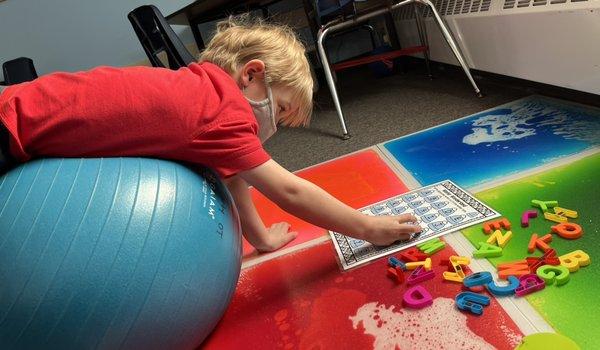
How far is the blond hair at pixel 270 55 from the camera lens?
88 centimetres

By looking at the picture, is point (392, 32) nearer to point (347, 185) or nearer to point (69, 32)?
point (347, 185)

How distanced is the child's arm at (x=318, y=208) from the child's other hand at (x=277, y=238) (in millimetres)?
244

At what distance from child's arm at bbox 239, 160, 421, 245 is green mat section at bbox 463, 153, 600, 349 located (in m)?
0.15

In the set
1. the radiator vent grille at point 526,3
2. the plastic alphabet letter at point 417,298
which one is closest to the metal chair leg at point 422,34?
the radiator vent grille at point 526,3

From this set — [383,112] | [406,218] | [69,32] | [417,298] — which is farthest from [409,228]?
[69,32]

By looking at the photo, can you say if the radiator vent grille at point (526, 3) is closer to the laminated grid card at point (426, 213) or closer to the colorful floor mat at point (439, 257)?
the colorful floor mat at point (439, 257)

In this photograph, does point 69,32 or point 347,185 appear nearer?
point 347,185

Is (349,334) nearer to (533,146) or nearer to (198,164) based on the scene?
(198,164)

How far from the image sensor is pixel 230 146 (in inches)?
28.6

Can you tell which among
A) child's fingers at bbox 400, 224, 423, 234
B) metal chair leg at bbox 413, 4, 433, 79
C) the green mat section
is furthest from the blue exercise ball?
A: metal chair leg at bbox 413, 4, 433, 79

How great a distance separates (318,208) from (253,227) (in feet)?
0.92

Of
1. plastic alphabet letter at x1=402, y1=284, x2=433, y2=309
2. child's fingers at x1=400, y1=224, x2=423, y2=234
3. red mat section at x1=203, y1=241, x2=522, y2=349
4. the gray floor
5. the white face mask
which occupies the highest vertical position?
the white face mask

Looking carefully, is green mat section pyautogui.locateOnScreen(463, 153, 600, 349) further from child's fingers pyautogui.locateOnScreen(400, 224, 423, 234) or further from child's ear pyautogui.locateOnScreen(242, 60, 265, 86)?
child's ear pyautogui.locateOnScreen(242, 60, 265, 86)

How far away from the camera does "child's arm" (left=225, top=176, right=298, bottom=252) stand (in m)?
1.02
